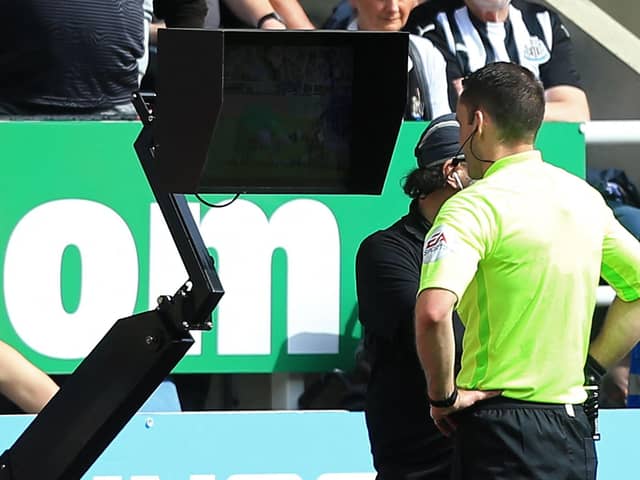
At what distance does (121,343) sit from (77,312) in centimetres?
229

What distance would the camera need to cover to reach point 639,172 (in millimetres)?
6332

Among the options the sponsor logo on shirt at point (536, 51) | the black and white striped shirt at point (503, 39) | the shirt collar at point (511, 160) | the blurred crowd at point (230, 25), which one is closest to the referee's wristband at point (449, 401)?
the shirt collar at point (511, 160)

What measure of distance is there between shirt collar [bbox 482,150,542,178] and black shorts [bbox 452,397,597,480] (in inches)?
23.8

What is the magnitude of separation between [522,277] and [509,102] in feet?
1.64

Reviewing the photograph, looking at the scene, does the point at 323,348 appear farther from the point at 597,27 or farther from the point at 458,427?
the point at 597,27

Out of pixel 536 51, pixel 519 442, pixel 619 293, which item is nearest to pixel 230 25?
pixel 536 51

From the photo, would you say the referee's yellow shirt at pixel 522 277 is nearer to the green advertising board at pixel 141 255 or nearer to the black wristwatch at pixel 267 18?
the green advertising board at pixel 141 255

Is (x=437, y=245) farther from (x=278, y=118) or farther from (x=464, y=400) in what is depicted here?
(x=278, y=118)

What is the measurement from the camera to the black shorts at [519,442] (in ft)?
11.2

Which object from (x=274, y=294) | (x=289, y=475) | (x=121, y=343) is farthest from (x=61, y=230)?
(x=121, y=343)

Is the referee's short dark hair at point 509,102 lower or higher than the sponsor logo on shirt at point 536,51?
higher

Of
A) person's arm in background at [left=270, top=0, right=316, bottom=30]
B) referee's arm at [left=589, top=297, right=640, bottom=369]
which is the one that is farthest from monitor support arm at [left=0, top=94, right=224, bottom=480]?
person's arm in background at [left=270, top=0, right=316, bottom=30]

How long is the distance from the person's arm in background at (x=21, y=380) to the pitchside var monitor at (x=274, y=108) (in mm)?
2328

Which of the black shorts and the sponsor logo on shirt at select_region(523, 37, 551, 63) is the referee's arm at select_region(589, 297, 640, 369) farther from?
the sponsor logo on shirt at select_region(523, 37, 551, 63)
